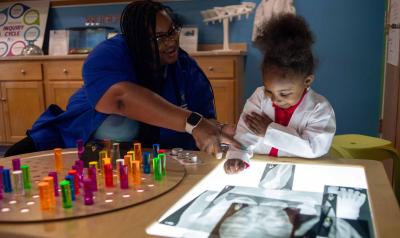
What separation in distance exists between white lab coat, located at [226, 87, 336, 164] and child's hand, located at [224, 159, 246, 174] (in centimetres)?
2

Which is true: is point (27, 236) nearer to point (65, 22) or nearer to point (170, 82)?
point (170, 82)

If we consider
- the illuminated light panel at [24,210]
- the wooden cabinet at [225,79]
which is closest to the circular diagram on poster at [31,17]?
the wooden cabinet at [225,79]

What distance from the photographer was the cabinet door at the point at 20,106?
3.04 metres

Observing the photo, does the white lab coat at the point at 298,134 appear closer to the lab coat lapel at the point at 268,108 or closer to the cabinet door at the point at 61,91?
the lab coat lapel at the point at 268,108

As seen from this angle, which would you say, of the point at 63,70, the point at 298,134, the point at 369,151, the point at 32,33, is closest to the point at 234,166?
the point at 298,134

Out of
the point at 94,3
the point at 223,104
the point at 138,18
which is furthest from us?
the point at 94,3

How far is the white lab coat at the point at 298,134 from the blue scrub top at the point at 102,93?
0.30 meters

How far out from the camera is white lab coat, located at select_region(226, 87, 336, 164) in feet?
3.09

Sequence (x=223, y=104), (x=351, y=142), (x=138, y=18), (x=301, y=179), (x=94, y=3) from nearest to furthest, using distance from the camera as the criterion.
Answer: (x=301, y=179), (x=138, y=18), (x=351, y=142), (x=223, y=104), (x=94, y=3)

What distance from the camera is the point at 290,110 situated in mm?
1019

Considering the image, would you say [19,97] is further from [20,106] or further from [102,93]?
[102,93]

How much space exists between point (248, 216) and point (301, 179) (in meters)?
0.24

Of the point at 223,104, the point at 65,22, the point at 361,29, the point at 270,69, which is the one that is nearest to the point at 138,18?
the point at 270,69

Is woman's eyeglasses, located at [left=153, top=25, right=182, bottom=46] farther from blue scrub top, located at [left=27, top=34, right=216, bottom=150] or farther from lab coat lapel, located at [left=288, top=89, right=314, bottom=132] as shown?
lab coat lapel, located at [left=288, top=89, right=314, bottom=132]
